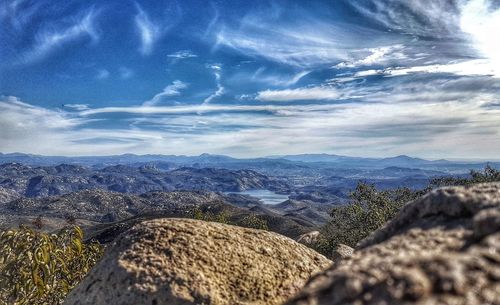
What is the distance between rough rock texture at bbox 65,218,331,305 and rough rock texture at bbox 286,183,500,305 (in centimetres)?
357

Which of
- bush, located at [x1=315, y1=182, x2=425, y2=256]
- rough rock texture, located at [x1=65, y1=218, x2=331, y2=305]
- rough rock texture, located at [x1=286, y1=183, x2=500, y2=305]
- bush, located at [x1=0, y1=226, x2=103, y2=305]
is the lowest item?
bush, located at [x1=315, y1=182, x2=425, y2=256]

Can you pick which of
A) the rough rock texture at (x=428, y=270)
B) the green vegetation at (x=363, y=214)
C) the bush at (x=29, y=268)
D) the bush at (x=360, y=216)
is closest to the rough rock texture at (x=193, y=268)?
the rough rock texture at (x=428, y=270)

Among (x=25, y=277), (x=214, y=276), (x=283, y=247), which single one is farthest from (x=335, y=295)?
(x=25, y=277)

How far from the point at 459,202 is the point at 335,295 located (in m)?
2.58

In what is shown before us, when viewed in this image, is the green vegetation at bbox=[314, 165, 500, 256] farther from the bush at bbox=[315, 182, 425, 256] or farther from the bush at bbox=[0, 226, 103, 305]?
the bush at bbox=[0, 226, 103, 305]

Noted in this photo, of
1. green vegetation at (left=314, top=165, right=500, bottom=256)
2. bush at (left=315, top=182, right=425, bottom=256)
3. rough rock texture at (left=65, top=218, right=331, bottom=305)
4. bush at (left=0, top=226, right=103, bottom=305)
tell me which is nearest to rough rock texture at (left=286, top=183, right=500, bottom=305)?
rough rock texture at (left=65, top=218, right=331, bottom=305)

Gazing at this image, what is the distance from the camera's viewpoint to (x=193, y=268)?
764 centimetres

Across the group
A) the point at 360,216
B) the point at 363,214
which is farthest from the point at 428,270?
the point at 363,214

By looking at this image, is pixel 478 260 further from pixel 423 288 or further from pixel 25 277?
pixel 25 277

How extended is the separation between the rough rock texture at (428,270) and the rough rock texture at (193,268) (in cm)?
357

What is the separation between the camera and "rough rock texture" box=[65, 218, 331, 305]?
7160 millimetres

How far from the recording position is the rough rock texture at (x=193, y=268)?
7160 millimetres

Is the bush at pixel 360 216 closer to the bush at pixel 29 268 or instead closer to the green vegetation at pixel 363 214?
the green vegetation at pixel 363 214

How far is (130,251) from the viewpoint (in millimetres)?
7859
